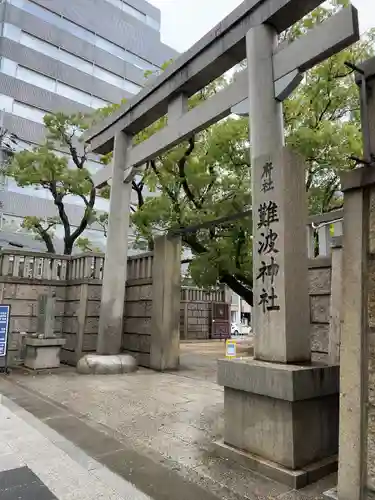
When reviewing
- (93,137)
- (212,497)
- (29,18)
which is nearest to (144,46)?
(29,18)

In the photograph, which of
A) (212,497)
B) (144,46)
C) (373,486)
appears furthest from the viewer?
(144,46)

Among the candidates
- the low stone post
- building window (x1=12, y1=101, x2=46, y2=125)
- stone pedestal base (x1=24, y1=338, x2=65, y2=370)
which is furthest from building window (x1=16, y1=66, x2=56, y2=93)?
stone pedestal base (x1=24, y1=338, x2=65, y2=370)

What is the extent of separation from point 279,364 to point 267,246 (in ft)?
4.52

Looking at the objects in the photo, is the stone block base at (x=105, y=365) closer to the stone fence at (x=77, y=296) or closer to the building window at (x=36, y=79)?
the stone fence at (x=77, y=296)

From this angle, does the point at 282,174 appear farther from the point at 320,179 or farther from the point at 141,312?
the point at 320,179

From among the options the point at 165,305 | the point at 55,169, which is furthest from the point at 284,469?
the point at 55,169

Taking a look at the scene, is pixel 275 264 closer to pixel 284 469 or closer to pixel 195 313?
pixel 284 469

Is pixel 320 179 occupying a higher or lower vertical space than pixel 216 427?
higher

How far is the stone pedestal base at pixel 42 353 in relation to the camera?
9.35 metres

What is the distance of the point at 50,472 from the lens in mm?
3340

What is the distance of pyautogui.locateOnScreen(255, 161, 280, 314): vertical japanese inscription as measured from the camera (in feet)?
13.7

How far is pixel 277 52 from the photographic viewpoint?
17.2ft

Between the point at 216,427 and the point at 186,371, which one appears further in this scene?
the point at 186,371

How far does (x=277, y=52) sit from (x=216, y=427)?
17.6 ft
